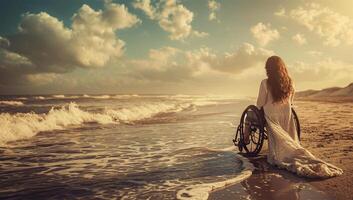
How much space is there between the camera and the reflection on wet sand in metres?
4.91

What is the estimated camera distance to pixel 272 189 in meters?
5.28

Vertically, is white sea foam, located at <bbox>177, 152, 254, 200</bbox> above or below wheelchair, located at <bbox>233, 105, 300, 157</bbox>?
below

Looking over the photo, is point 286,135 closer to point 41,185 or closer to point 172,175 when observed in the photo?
point 172,175

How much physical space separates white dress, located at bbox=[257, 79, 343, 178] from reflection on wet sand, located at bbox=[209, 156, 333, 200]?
28 cm

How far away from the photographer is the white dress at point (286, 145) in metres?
5.92

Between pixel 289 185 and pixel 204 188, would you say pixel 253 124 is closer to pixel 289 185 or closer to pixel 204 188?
pixel 289 185

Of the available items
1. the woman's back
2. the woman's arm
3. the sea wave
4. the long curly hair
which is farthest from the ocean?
the long curly hair

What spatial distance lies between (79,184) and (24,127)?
9.20 metres

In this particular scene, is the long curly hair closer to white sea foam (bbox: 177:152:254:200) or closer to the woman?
the woman

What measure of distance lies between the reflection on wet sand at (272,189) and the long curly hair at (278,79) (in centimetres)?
187

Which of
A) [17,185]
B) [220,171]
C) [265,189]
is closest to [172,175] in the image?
[220,171]

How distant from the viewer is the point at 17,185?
594 cm

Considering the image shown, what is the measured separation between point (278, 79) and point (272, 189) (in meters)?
2.89

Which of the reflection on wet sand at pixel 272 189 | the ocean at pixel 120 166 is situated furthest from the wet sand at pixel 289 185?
the ocean at pixel 120 166
